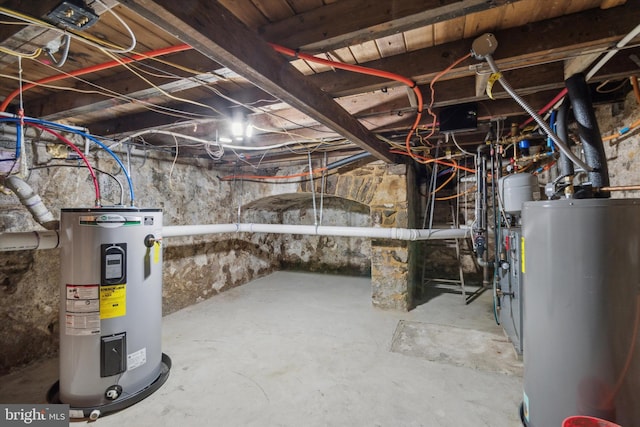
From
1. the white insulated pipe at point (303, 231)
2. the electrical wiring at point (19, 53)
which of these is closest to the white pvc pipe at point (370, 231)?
the white insulated pipe at point (303, 231)

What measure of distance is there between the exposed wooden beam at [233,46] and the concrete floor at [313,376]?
1.64 m

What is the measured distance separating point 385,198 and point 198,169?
230 cm

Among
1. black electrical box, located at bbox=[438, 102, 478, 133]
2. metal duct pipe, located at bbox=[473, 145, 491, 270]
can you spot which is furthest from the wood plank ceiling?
metal duct pipe, located at bbox=[473, 145, 491, 270]

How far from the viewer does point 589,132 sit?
4.15 ft

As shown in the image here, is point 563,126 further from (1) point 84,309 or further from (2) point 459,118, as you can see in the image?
(1) point 84,309

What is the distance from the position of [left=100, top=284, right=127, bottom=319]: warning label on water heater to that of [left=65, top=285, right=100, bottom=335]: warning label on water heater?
24 mm

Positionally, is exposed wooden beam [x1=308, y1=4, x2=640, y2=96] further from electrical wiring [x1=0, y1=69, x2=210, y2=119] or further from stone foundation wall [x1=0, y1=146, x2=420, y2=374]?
stone foundation wall [x1=0, y1=146, x2=420, y2=374]

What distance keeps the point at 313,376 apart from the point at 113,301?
1303 millimetres

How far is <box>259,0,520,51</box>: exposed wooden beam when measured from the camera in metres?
0.87

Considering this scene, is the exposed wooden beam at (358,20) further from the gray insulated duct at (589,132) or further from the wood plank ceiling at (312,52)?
the gray insulated duct at (589,132)

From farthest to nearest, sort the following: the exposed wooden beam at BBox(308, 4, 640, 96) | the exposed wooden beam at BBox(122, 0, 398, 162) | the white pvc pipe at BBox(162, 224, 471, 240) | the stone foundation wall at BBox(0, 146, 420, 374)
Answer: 1. the white pvc pipe at BBox(162, 224, 471, 240)
2. the stone foundation wall at BBox(0, 146, 420, 374)
3. the exposed wooden beam at BBox(308, 4, 640, 96)
4. the exposed wooden beam at BBox(122, 0, 398, 162)

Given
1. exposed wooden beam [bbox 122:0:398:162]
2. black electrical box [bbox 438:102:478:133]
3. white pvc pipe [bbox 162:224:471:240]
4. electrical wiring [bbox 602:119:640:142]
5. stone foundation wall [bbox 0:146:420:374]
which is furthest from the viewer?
white pvc pipe [bbox 162:224:471:240]

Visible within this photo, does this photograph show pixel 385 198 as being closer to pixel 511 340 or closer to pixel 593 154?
pixel 511 340

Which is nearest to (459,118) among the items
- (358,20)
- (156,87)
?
(358,20)
